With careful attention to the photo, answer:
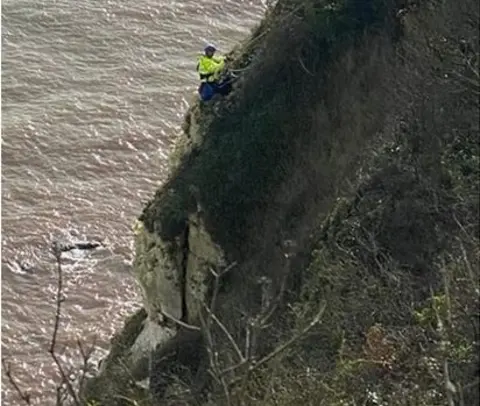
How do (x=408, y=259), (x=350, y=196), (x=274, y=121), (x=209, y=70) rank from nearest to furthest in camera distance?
1. (x=408, y=259)
2. (x=350, y=196)
3. (x=274, y=121)
4. (x=209, y=70)

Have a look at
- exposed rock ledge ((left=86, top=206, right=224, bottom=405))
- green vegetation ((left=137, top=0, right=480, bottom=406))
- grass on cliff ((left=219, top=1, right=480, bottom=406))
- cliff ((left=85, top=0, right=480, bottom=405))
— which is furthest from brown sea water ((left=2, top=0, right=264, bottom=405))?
grass on cliff ((left=219, top=1, right=480, bottom=406))

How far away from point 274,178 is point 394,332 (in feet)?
20.7

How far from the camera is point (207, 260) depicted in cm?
1659

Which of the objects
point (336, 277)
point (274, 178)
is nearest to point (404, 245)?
point (336, 277)

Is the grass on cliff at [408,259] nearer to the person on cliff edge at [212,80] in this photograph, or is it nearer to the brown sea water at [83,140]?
the person on cliff edge at [212,80]

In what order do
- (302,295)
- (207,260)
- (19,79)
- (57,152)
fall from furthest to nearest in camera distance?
(19,79) → (57,152) → (207,260) → (302,295)

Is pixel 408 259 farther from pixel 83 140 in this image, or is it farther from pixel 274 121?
pixel 83 140

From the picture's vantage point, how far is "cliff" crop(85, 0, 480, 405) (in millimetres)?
10188

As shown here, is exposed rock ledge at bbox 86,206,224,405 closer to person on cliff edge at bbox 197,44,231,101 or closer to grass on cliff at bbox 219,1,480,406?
person on cliff edge at bbox 197,44,231,101

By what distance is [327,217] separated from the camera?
555 inches

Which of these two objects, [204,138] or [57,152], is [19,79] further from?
[204,138]

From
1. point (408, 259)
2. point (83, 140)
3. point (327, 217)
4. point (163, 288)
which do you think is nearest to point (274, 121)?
point (327, 217)

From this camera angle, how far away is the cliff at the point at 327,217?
33.4 ft

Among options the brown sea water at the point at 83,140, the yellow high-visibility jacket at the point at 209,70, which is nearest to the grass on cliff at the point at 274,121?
the yellow high-visibility jacket at the point at 209,70
